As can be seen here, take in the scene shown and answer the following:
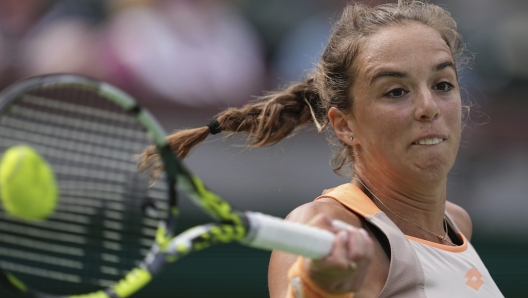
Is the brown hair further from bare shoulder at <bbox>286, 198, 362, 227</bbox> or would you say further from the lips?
bare shoulder at <bbox>286, 198, 362, 227</bbox>

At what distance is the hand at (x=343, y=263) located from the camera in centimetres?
186

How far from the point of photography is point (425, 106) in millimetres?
2438

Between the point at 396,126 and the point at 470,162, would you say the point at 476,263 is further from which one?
the point at 470,162

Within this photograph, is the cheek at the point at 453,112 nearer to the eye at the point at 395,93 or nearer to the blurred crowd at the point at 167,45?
the eye at the point at 395,93

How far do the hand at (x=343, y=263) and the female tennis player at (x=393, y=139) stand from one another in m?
0.30

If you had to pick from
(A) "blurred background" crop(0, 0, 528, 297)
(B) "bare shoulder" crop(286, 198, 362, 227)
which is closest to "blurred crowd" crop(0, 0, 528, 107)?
(A) "blurred background" crop(0, 0, 528, 297)

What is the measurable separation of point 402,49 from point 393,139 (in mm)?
304

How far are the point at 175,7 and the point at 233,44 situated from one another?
2.04 ft

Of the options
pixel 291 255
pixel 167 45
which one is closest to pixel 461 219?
pixel 291 255

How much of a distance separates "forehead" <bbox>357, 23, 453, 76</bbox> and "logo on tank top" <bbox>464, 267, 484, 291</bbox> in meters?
0.71

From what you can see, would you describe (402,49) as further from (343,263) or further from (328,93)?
(343,263)

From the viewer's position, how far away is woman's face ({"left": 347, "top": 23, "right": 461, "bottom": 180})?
8.09 feet

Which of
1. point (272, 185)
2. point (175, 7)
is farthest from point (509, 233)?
point (175, 7)

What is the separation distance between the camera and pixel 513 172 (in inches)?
257
